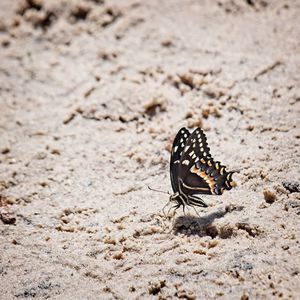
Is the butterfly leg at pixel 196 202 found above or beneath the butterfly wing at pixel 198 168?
beneath

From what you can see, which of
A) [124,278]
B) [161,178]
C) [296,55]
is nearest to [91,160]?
[161,178]

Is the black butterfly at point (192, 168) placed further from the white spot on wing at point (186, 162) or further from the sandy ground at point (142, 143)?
the sandy ground at point (142, 143)

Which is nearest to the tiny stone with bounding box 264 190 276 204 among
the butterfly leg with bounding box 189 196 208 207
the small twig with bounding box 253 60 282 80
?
the butterfly leg with bounding box 189 196 208 207

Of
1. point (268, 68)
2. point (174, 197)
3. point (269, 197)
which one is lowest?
point (174, 197)

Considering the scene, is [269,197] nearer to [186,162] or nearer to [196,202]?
[196,202]

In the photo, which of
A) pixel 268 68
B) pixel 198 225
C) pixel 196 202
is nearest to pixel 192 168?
pixel 196 202

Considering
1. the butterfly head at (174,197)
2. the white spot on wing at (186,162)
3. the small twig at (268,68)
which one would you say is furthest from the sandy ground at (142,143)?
the white spot on wing at (186,162)
